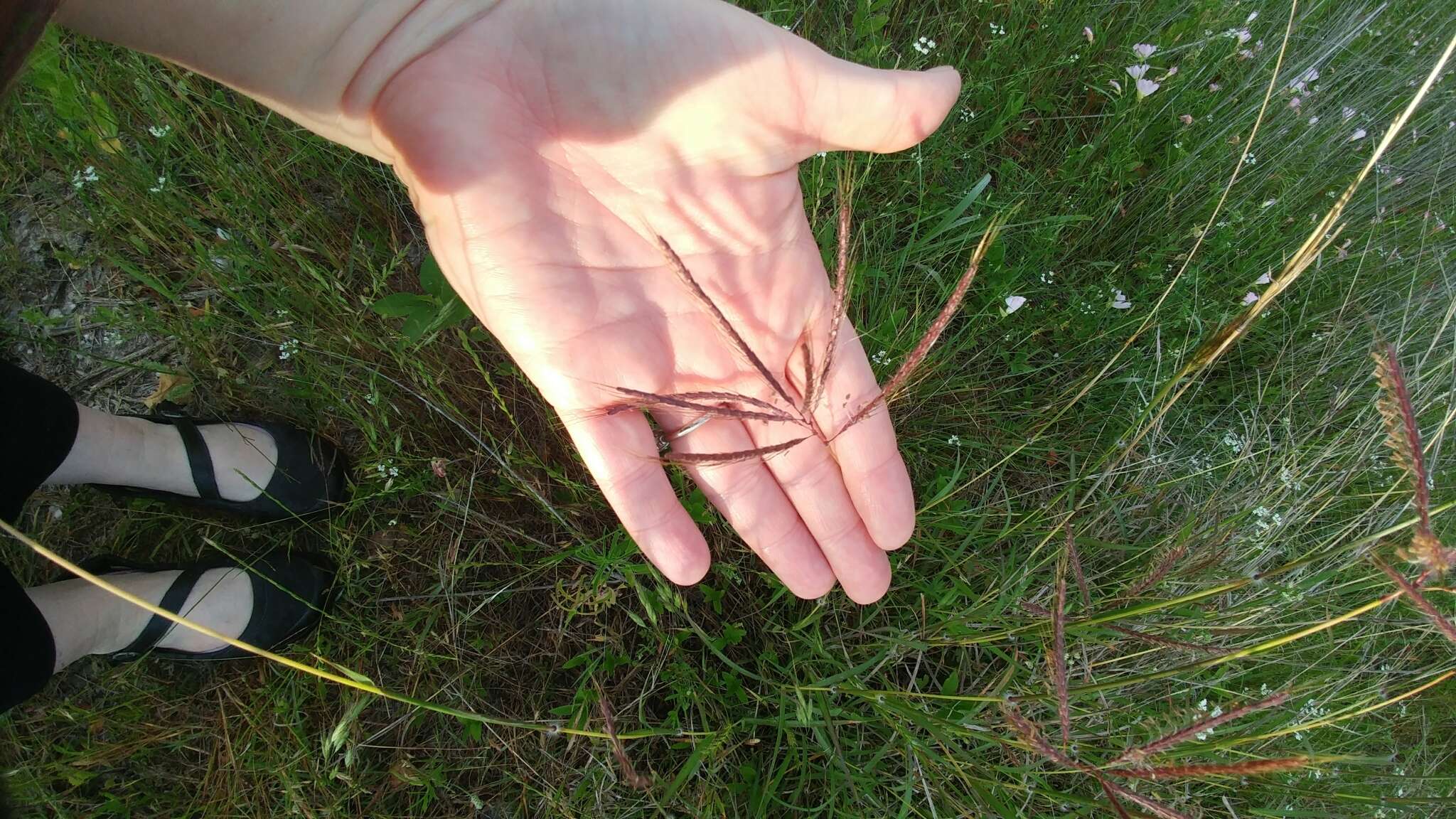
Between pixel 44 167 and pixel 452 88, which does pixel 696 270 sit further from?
pixel 44 167

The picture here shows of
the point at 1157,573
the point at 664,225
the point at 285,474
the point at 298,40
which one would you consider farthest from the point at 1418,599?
the point at 285,474

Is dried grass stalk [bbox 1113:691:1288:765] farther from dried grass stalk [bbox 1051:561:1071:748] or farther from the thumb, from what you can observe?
the thumb

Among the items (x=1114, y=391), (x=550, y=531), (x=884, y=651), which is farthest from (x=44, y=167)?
→ (x=1114, y=391)

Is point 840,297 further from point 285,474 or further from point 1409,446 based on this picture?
point 285,474

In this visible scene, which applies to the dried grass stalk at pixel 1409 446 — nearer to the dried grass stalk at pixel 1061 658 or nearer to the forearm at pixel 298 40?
the dried grass stalk at pixel 1061 658

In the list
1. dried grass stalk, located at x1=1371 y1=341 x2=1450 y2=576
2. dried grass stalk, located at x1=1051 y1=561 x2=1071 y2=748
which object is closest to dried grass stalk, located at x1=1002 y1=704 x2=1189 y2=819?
dried grass stalk, located at x1=1051 y1=561 x2=1071 y2=748

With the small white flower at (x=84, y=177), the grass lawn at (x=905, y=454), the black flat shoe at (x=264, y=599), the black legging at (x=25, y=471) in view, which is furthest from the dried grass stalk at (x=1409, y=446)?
the small white flower at (x=84, y=177)
